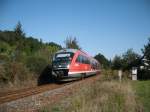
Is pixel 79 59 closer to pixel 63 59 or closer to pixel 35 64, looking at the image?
pixel 63 59

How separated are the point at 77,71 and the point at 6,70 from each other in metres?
7.09

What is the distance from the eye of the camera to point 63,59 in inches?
875

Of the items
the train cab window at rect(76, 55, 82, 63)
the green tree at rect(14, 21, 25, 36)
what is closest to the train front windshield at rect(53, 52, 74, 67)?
the train cab window at rect(76, 55, 82, 63)

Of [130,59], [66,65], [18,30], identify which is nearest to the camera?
[66,65]

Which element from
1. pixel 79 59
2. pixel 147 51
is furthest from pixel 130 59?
pixel 79 59

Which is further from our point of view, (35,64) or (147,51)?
(147,51)

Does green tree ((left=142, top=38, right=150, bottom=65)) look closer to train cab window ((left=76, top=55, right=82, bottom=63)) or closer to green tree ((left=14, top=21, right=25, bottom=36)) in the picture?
train cab window ((left=76, top=55, right=82, bottom=63))

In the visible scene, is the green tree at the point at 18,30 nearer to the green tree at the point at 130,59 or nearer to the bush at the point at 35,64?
the green tree at the point at 130,59

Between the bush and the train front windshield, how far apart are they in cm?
289

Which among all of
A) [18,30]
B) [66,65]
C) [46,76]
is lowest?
[46,76]

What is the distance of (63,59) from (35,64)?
3.98 m

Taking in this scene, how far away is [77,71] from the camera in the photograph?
23391 millimetres

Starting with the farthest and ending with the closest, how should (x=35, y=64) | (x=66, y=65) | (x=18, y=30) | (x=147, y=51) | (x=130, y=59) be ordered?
1. (x=18, y=30)
2. (x=130, y=59)
3. (x=147, y=51)
4. (x=35, y=64)
5. (x=66, y=65)

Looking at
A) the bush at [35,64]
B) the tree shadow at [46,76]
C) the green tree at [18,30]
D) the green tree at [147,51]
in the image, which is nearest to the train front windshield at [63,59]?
the bush at [35,64]
